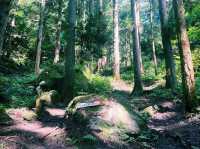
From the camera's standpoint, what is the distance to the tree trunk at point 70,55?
15259 mm

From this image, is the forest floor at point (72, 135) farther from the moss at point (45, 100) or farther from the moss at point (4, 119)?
the moss at point (45, 100)

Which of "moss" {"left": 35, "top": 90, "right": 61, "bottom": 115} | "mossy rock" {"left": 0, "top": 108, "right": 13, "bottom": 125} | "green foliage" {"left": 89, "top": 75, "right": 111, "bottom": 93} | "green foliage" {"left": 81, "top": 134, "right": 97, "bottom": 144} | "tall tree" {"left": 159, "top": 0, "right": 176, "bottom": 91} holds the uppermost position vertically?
"tall tree" {"left": 159, "top": 0, "right": 176, "bottom": 91}

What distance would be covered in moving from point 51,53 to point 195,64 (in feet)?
69.3

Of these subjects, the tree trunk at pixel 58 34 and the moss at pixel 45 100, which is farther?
the tree trunk at pixel 58 34

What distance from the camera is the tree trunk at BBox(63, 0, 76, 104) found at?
15.3 m

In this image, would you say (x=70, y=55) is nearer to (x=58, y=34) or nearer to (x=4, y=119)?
(x=4, y=119)

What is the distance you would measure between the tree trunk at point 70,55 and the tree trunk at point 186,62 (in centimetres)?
552

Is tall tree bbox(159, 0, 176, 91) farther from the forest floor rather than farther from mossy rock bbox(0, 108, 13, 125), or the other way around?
mossy rock bbox(0, 108, 13, 125)

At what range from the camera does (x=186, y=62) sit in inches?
452

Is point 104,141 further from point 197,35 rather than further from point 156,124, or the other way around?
point 197,35

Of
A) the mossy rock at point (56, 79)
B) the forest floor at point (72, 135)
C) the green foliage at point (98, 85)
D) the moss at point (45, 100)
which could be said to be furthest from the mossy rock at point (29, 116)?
the green foliage at point (98, 85)

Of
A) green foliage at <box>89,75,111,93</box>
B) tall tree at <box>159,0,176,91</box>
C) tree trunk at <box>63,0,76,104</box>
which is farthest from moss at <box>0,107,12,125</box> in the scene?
tall tree at <box>159,0,176,91</box>

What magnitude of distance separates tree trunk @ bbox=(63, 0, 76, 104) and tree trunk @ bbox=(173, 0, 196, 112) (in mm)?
5524

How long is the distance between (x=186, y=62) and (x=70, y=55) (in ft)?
20.4
